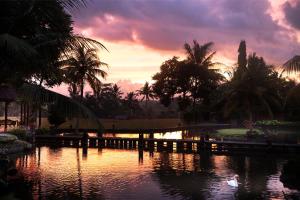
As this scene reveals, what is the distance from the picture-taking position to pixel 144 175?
27.0 metres

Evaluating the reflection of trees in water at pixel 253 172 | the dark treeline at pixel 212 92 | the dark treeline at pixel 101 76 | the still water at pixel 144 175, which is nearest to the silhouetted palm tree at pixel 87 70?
the dark treeline at pixel 101 76

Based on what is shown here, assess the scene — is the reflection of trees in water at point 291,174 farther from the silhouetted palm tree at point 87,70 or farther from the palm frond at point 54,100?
the silhouetted palm tree at point 87,70

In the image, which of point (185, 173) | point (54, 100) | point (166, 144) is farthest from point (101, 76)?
point (54, 100)

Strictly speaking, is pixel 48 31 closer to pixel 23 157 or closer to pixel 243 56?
pixel 23 157

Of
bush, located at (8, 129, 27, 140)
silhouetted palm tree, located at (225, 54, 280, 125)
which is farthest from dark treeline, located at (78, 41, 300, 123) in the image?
bush, located at (8, 129, 27, 140)

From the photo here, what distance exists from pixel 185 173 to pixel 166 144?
54.4 feet

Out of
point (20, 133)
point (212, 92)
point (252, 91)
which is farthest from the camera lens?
point (212, 92)

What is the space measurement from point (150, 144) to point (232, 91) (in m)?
11.1

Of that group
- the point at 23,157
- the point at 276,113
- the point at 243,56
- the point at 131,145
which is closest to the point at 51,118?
the point at 131,145

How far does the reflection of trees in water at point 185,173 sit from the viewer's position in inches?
870

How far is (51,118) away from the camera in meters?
56.2

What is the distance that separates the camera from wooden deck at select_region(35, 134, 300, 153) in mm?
38912

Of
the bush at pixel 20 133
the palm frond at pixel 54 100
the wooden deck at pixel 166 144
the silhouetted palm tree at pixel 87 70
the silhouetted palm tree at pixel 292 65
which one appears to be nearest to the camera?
the palm frond at pixel 54 100

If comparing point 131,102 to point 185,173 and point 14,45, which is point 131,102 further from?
point 14,45
